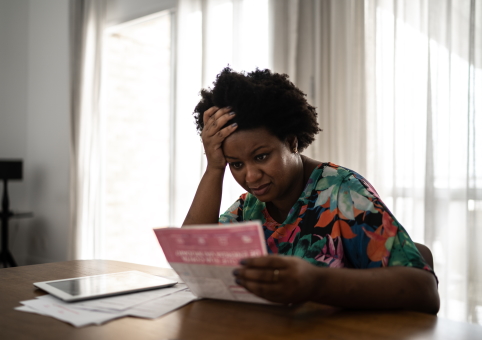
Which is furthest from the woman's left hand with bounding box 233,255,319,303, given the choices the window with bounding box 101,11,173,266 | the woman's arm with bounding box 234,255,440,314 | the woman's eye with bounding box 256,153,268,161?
the window with bounding box 101,11,173,266

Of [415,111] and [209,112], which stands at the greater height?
[415,111]

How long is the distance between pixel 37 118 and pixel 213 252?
14.1 feet

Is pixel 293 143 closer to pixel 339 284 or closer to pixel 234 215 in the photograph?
pixel 234 215

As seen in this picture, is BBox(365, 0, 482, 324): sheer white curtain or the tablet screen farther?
BBox(365, 0, 482, 324): sheer white curtain

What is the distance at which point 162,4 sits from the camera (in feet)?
11.8

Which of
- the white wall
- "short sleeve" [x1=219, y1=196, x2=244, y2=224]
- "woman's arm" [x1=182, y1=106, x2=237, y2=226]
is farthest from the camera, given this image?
the white wall

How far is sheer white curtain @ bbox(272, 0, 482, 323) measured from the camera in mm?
2107

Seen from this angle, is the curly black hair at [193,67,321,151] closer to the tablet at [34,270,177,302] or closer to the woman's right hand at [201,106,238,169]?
the woman's right hand at [201,106,238,169]

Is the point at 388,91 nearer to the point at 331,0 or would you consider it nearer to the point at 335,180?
the point at 331,0

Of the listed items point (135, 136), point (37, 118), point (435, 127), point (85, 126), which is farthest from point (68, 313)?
point (37, 118)

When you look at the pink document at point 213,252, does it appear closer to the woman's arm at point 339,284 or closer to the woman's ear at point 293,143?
the woman's arm at point 339,284

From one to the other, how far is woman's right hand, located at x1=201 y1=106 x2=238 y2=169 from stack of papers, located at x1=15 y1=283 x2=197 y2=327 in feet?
1.49

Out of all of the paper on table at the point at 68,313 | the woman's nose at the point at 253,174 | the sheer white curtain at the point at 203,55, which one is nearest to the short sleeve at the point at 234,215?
the woman's nose at the point at 253,174

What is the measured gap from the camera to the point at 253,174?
1230mm
